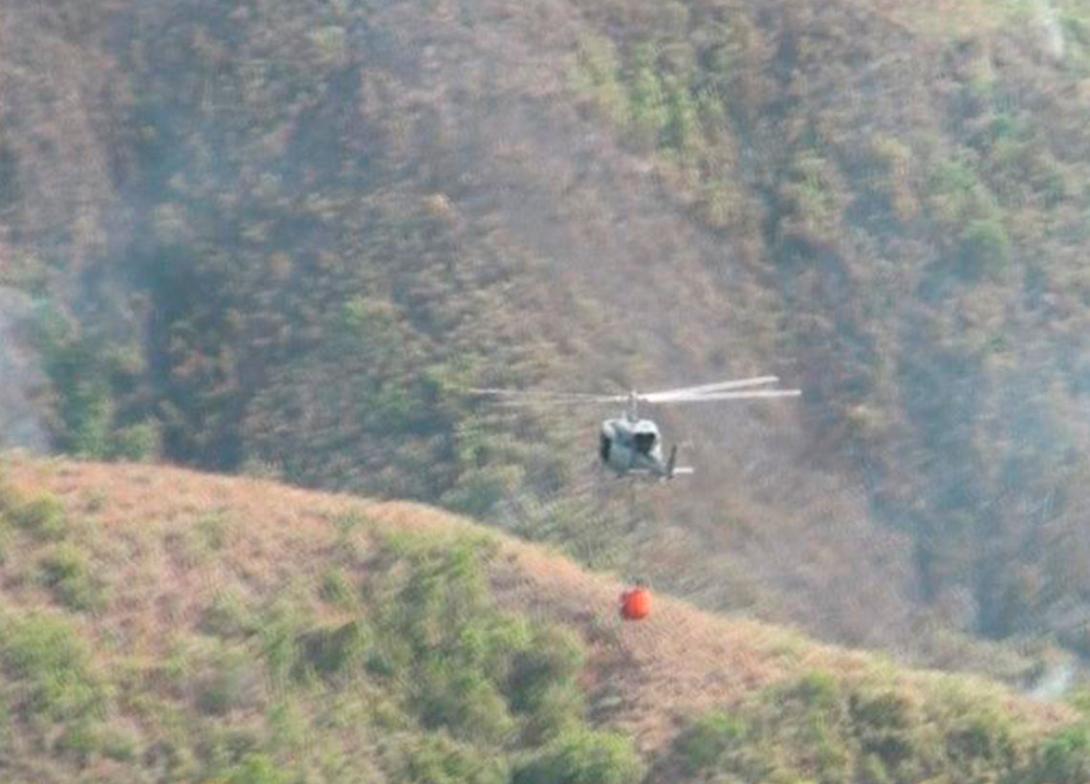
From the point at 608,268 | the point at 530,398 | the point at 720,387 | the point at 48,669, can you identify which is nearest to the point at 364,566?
the point at 48,669

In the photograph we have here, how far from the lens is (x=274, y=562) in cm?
3212

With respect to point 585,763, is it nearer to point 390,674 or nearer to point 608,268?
point 390,674

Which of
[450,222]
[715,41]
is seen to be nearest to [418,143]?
[450,222]

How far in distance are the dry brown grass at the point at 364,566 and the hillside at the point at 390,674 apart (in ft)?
0.11

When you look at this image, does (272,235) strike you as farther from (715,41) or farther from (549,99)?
(715,41)

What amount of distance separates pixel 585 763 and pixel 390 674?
255cm

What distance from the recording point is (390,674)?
3119 cm

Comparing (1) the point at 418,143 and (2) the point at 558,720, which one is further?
(1) the point at 418,143

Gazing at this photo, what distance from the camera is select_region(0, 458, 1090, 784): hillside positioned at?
97.7 ft

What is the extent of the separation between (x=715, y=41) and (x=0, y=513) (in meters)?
16.8

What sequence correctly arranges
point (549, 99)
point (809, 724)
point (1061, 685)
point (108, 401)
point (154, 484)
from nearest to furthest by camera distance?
point (809, 724), point (154, 484), point (1061, 685), point (108, 401), point (549, 99)

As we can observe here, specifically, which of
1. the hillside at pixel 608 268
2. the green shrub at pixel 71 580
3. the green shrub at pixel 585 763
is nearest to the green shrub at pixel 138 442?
the hillside at pixel 608 268

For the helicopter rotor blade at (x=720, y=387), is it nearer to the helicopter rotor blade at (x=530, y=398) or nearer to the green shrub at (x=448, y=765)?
the helicopter rotor blade at (x=530, y=398)

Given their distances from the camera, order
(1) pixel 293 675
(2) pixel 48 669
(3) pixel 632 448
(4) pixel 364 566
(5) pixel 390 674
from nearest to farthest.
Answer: (2) pixel 48 669, (1) pixel 293 675, (3) pixel 632 448, (5) pixel 390 674, (4) pixel 364 566
